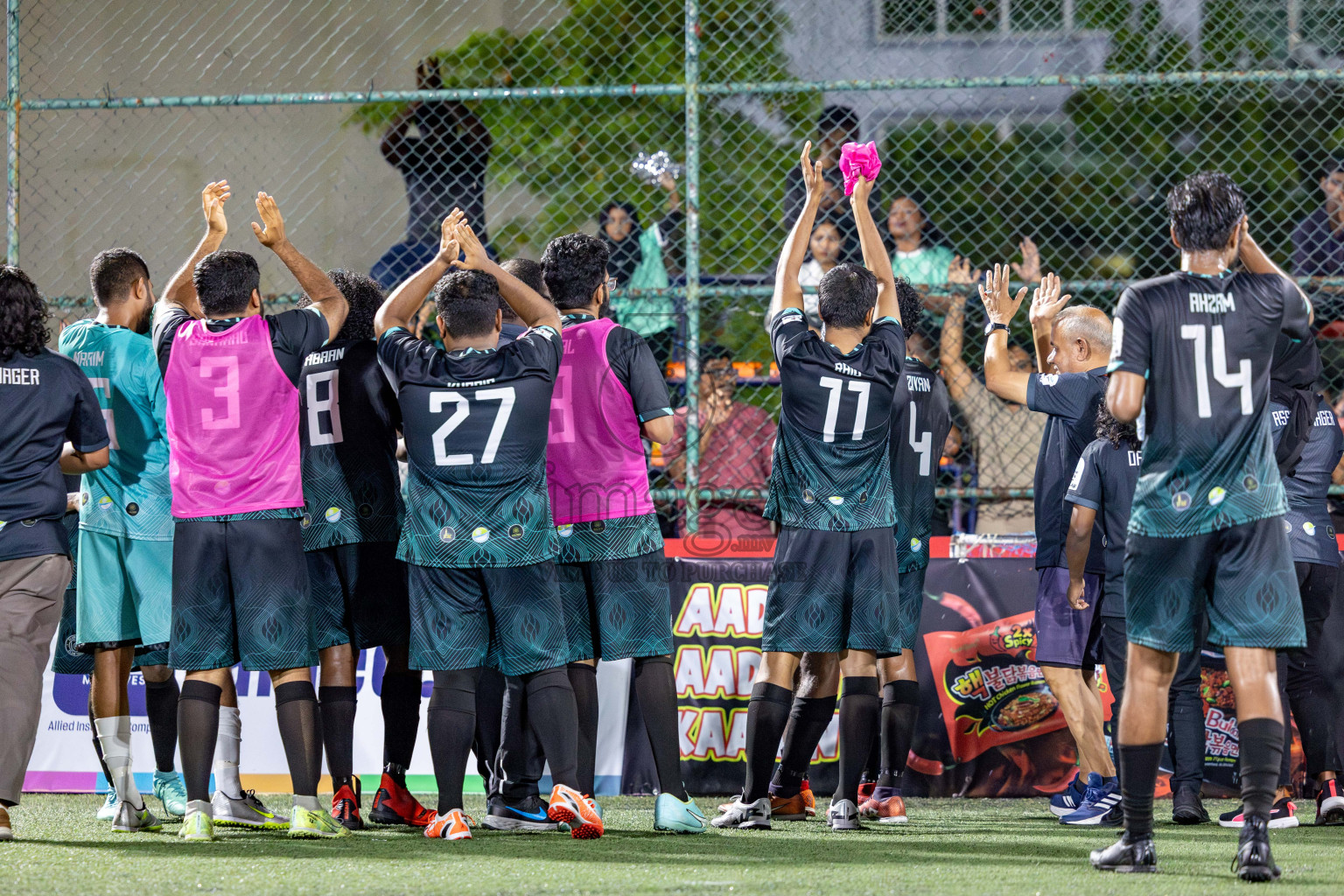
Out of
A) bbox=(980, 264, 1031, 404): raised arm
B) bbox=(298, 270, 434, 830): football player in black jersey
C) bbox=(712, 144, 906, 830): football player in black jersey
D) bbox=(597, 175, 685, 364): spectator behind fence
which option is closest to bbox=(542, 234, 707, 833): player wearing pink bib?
bbox=(712, 144, 906, 830): football player in black jersey

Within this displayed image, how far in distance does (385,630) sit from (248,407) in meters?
1.07

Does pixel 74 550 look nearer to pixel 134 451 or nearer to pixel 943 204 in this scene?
pixel 134 451

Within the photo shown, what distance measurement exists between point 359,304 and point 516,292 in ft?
2.85

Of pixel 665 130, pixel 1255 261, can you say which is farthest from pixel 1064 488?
pixel 665 130

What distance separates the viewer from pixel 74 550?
21.4 feet

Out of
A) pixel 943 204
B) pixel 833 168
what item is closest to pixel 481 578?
pixel 833 168

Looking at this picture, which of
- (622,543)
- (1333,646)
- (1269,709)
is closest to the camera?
(1269,709)

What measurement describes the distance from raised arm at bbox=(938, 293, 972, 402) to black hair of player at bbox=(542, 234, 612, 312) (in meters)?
2.38

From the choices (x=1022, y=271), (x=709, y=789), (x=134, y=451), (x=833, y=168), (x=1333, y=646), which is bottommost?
(x=709, y=789)

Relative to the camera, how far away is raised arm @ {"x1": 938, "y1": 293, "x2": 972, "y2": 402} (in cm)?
741

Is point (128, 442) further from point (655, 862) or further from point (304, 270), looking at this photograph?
point (655, 862)

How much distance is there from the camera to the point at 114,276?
18.4ft

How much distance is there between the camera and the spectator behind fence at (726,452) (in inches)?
295

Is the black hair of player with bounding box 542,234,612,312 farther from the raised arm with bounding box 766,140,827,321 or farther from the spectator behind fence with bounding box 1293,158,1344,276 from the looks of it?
the spectator behind fence with bounding box 1293,158,1344,276
